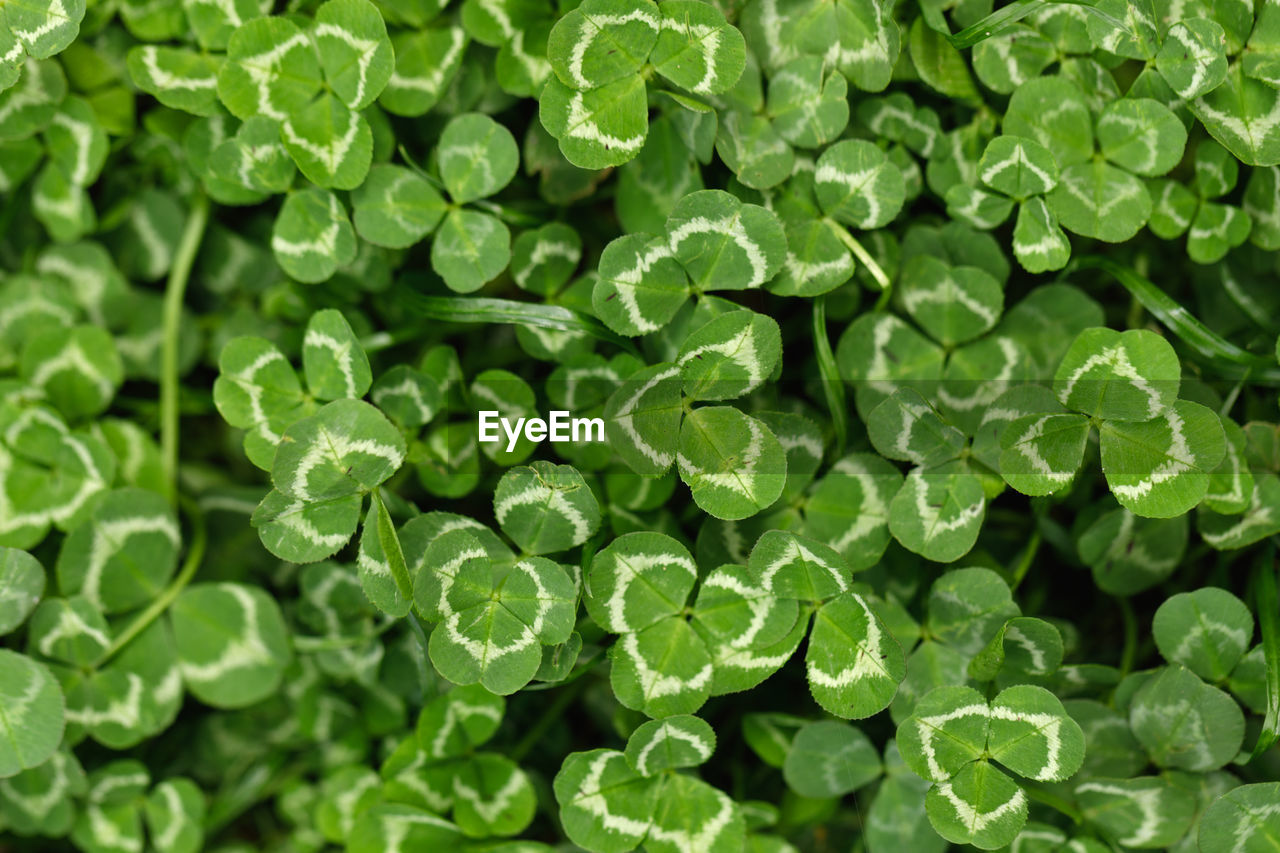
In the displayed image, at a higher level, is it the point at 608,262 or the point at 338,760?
the point at 608,262

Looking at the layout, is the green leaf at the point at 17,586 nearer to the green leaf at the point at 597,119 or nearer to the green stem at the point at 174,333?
the green stem at the point at 174,333

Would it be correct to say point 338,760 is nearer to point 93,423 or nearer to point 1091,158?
point 93,423

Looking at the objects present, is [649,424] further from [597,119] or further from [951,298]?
[951,298]

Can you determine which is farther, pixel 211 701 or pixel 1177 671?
pixel 211 701

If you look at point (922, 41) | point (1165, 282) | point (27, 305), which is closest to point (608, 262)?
point (922, 41)

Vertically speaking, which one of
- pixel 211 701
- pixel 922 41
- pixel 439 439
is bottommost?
pixel 211 701

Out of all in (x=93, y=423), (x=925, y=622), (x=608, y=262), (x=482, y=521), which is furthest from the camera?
(x=93, y=423)

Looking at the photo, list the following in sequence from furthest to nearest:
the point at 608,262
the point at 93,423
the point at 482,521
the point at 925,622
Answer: the point at 93,423
the point at 482,521
the point at 925,622
the point at 608,262
